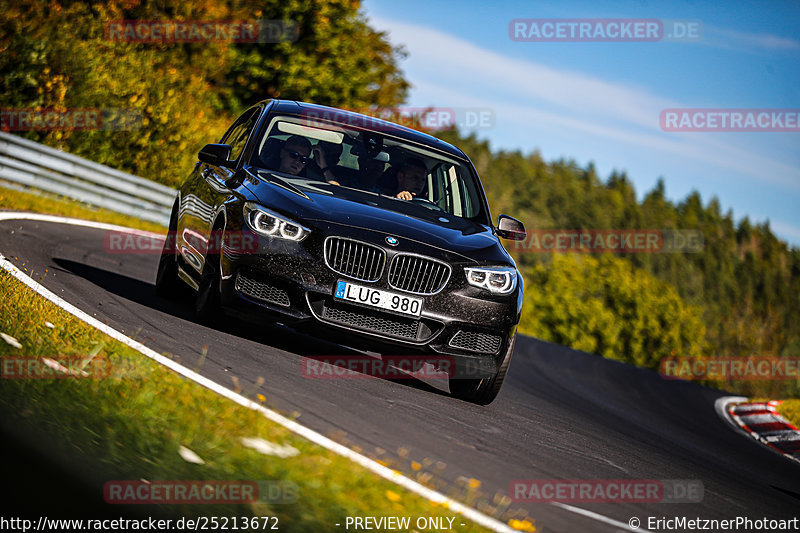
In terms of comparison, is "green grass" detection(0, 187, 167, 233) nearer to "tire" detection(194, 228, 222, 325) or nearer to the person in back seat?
"tire" detection(194, 228, 222, 325)

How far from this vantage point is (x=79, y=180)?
2147cm

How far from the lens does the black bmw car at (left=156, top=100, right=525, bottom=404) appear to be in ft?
23.2

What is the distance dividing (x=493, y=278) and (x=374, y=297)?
100cm

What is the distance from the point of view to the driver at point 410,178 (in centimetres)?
848

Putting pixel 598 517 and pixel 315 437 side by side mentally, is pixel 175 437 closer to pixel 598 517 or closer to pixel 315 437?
pixel 315 437

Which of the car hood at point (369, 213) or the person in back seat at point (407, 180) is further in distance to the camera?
the person in back seat at point (407, 180)

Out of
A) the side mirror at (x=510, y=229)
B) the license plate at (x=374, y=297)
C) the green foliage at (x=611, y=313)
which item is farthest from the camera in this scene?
the green foliage at (x=611, y=313)

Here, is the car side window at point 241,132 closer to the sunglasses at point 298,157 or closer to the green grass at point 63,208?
the sunglasses at point 298,157

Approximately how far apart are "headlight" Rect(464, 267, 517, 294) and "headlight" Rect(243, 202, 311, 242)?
4.19 ft

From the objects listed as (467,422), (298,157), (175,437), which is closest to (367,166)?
(298,157)

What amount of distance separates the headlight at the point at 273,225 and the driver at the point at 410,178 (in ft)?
5.01

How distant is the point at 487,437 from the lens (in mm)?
6551

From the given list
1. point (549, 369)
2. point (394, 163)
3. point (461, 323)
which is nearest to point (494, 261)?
point (461, 323)

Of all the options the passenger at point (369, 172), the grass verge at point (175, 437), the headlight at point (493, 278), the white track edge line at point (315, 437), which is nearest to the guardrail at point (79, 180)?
the passenger at point (369, 172)
